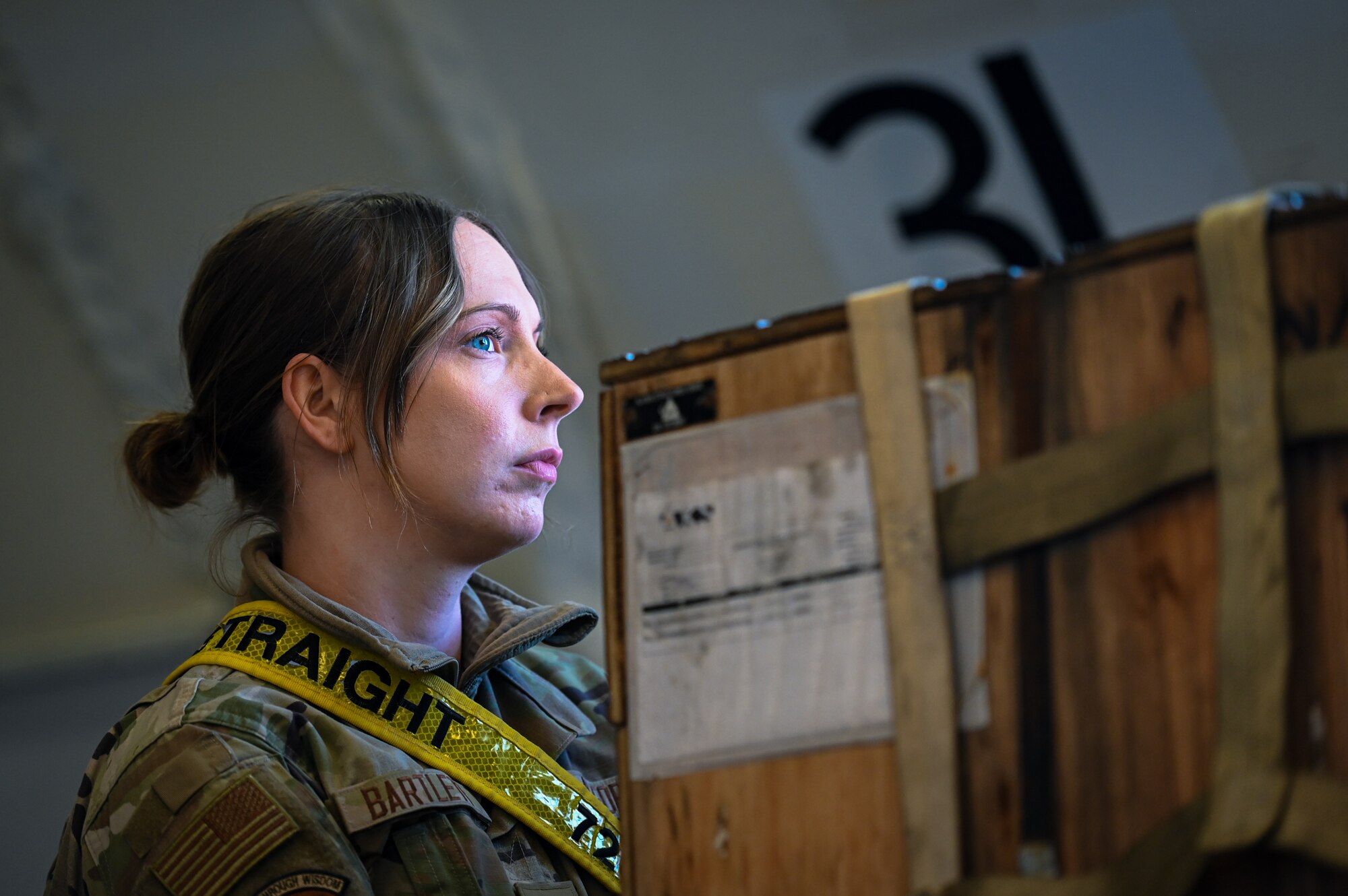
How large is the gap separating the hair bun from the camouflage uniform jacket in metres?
0.12

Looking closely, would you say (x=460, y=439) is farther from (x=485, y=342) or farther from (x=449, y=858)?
(x=449, y=858)

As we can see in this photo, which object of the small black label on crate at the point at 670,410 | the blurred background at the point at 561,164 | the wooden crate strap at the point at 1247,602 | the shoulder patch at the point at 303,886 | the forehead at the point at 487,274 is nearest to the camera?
the wooden crate strap at the point at 1247,602

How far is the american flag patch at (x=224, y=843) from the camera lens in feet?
3.31

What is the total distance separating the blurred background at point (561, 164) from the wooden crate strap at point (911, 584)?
6.27ft

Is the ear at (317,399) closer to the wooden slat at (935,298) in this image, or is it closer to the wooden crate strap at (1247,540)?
the wooden slat at (935,298)

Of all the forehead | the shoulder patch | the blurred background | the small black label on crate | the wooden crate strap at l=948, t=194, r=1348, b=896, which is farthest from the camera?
the blurred background

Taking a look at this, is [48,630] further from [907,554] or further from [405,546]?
[907,554]

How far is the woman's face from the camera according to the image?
121 cm

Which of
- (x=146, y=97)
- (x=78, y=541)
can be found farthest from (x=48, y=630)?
(x=146, y=97)

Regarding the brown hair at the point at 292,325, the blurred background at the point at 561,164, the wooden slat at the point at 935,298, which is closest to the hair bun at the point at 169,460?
the brown hair at the point at 292,325

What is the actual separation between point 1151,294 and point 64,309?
3247mm

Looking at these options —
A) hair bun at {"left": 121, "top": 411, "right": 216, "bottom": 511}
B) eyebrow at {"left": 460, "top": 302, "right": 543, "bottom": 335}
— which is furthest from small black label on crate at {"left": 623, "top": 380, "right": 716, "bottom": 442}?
hair bun at {"left": 121, "top": 411, "right": 216, "bottom": 511}

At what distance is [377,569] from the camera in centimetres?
126

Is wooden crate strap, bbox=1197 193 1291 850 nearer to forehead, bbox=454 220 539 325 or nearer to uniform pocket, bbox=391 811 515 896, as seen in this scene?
uniform pocket, bbox=391 811 515 896
